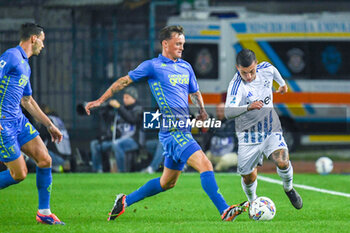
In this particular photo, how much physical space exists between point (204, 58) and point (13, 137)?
1341 cm

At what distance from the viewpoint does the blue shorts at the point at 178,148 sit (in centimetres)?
960

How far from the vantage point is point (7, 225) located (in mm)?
9820

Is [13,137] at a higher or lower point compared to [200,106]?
lower

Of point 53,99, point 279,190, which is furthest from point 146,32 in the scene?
point 279,190

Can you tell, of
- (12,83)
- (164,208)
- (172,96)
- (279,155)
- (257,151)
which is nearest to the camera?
(12,83)

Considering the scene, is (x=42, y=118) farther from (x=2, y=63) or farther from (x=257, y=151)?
(x=257, y=151)

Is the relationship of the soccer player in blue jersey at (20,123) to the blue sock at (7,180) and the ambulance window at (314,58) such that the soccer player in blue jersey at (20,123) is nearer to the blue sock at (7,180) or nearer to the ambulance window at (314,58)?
the blue sock at (7,180)

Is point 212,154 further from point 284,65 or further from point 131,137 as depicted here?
point 284,65

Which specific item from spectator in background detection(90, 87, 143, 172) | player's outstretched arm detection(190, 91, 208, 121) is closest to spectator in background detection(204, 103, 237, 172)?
spectator in background detection(90, 87, 143, 172)

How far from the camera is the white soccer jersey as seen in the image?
10219mm

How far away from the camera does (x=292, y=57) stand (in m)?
23.0

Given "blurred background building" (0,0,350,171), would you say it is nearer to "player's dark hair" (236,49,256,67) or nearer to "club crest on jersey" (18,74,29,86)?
"club crest on jersey" (18,74,29,86)

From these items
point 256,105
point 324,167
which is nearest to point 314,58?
point 324,167

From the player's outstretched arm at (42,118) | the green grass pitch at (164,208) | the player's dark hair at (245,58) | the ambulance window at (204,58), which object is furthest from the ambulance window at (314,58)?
the player's outstretched arm at (42,118)
